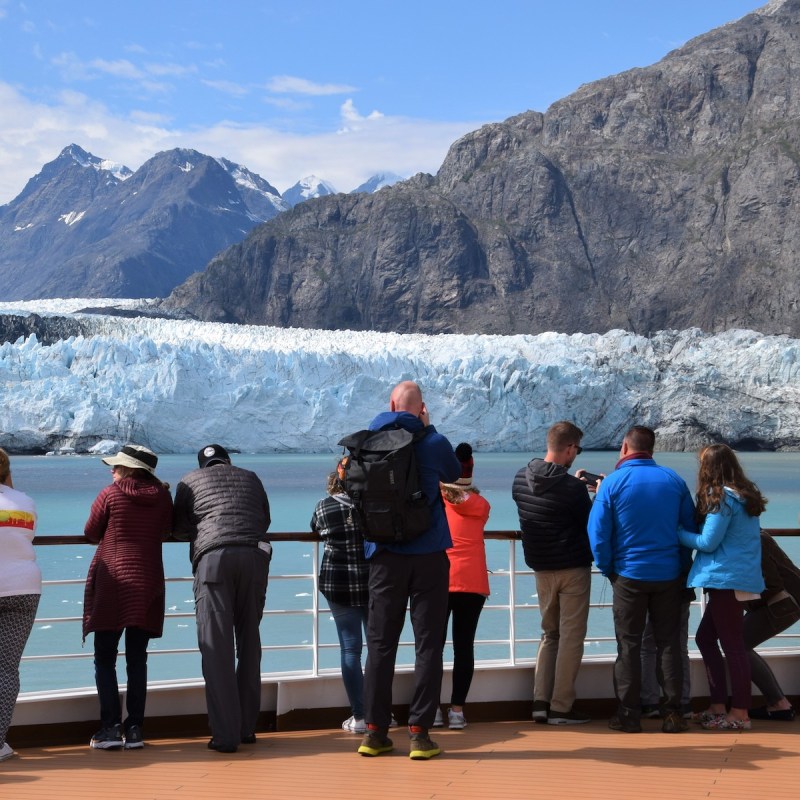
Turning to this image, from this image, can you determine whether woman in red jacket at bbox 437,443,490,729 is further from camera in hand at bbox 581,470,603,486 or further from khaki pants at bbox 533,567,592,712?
camera in hand at bbox 581,470,603,486

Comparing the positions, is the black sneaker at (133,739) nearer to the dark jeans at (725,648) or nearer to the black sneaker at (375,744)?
the black sneaker at (375,744)

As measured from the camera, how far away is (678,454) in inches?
1670

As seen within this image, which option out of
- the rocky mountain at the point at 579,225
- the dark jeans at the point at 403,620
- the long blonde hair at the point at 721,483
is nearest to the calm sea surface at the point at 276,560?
the dark jeans at the point at 403,620

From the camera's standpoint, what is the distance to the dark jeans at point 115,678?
10.5 feet

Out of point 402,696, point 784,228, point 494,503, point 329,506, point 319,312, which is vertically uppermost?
point 784,228

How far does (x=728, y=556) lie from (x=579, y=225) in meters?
86.3

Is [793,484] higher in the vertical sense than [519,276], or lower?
lower

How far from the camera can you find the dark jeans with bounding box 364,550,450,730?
3.11m

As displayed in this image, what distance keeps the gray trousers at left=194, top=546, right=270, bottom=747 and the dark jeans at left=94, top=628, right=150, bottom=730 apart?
0.19m

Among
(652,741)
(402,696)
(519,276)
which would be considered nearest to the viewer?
(652,741)

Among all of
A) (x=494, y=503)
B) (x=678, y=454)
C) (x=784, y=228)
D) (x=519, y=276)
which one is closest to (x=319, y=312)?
(x=519, y=276)

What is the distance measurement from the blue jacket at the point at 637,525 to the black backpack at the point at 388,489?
0.68m

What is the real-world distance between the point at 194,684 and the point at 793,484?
28.3 metres

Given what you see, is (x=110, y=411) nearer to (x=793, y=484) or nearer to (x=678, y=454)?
(x=793, y=484)
